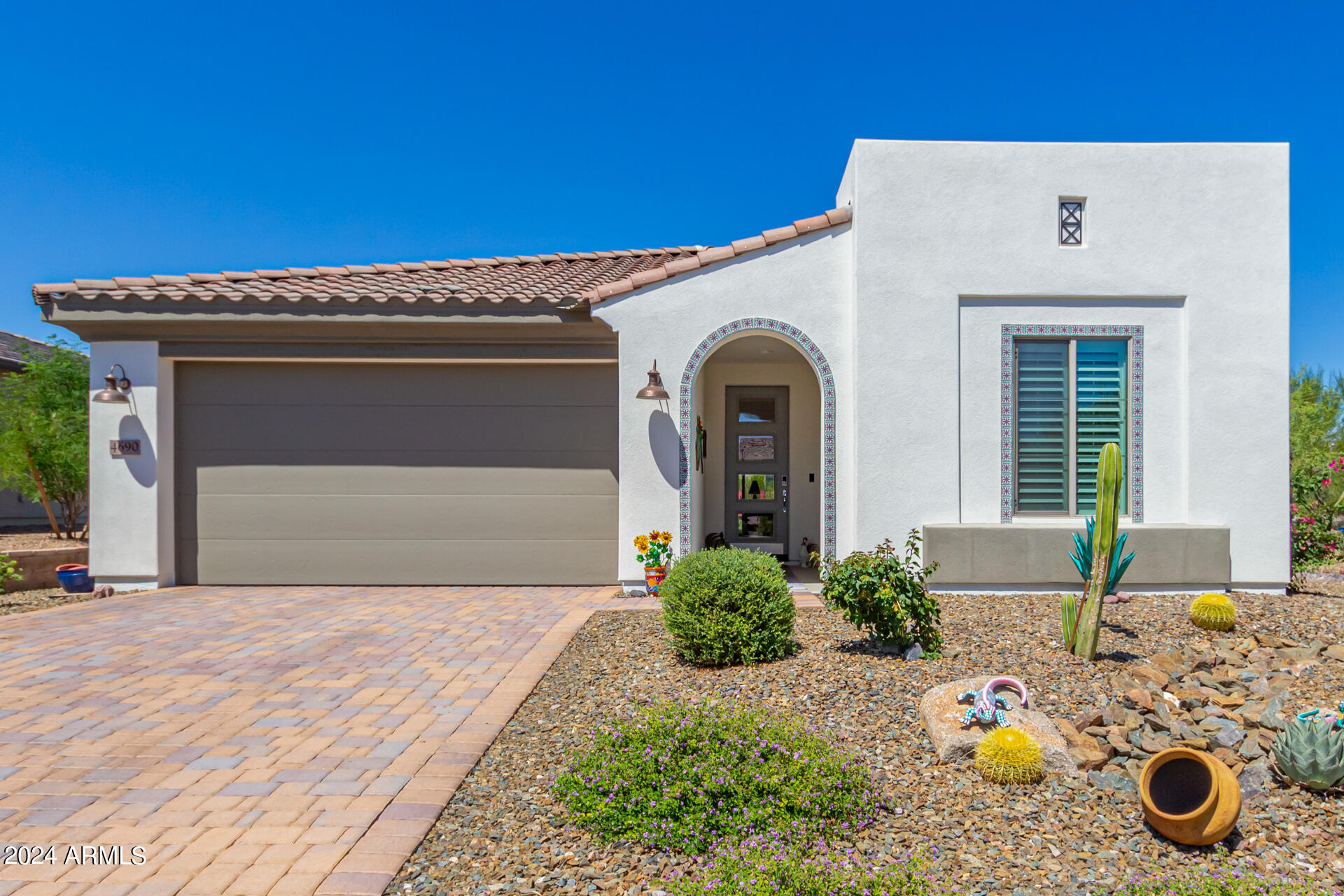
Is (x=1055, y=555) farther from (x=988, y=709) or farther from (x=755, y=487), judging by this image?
(x=988, y=709)

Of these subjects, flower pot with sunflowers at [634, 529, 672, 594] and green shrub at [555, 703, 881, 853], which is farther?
flower pot with sunflowers at [634, 529, 672, 594]

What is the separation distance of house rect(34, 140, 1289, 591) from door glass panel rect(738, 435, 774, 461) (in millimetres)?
2200

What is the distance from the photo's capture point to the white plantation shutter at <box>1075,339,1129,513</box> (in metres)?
7.55

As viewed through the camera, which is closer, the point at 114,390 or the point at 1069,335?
the point at 1069,335

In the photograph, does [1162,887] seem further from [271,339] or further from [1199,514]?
[271,339]

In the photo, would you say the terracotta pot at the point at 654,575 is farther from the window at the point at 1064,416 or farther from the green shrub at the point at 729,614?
the window at the point at 1064,416

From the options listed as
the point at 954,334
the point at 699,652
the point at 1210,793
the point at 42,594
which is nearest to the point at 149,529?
the point at 42,594

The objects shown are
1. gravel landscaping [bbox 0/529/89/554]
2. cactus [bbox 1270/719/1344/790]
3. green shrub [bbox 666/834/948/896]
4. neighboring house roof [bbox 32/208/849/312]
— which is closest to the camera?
green shrub [bbox 666/834/948/896]

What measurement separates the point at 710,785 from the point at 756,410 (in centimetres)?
781

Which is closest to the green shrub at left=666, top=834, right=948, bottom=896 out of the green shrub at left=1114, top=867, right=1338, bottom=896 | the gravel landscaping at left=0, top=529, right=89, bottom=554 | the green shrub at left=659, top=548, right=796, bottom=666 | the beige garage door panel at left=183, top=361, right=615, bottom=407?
the green shrub at left=1114, top=867, right=1338, bottom=896

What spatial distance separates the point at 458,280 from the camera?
9.80 m

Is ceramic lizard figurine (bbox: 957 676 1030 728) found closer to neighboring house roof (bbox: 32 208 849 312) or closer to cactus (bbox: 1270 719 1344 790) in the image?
cactus (bbox: 1270 719 1344 790)

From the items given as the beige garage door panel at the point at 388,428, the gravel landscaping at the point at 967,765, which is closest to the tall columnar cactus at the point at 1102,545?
the gravel landscaping at the point at 967,765

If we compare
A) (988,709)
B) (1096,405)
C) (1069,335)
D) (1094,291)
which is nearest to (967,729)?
(988,709)
